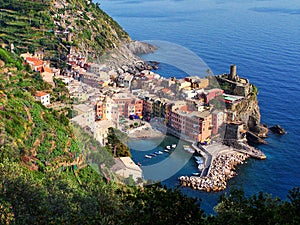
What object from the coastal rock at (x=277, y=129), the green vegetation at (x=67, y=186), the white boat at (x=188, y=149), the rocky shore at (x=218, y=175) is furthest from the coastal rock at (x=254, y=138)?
the green vegetation at (x=67, y=186)

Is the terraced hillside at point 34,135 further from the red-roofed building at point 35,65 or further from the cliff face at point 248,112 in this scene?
the cliff face at point 248,112

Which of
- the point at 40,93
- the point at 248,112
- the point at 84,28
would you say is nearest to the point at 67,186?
the point at 40,93

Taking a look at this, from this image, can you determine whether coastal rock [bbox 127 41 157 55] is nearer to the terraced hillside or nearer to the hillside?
the hillside

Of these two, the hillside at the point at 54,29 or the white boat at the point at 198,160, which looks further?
the hillside at the point at 54,29

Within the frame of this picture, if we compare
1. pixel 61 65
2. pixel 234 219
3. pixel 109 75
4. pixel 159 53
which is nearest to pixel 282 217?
pixel 234 219

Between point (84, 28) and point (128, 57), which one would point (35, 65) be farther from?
point (128, 57)
